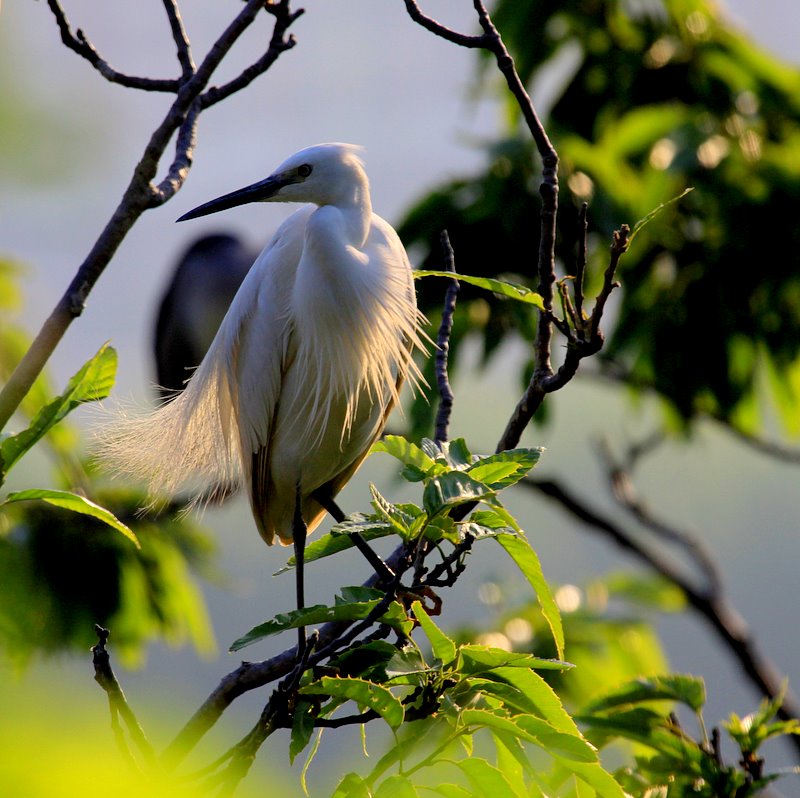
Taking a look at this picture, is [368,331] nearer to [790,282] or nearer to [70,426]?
[70,426]

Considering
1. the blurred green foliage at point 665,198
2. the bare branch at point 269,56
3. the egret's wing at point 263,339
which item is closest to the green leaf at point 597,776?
the bare branch at point 269,56

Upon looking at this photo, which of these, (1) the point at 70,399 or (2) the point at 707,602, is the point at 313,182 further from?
(2) the point at 707,602

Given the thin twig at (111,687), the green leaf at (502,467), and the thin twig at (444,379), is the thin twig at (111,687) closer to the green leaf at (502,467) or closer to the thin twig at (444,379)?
Answer: the green leaf at (502,467)

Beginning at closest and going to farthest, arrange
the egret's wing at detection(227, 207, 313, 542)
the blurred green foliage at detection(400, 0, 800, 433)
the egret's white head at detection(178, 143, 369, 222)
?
the egret's white head at detection(178, 143, 369, 222), the egret's wing at detection(227, 207, 313, 542), the blurred green foliage at detection(400, 0, 800, 433)

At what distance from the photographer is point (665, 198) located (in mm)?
3818

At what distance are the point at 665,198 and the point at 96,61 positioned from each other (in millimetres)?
2713

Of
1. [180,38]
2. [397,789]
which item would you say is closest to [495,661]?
[397,789]

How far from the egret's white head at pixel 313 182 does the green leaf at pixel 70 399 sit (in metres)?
1.01

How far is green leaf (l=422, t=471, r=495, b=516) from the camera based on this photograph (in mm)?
1073

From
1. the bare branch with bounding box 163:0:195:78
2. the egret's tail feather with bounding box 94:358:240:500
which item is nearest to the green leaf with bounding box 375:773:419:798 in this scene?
the bare branch with bounding box 163:0:195:78

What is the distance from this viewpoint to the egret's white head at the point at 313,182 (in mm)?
2127

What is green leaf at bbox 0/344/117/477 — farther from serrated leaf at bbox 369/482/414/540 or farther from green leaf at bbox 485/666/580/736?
green leaf at bbox 485/666/580/736

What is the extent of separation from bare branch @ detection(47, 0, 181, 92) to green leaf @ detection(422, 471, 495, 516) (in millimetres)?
669

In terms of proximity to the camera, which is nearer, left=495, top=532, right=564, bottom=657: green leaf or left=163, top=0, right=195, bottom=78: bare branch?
left=495, top=532, right=564, bottom=657: green leaf
